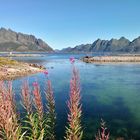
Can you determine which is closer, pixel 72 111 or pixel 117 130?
pixel 72 111

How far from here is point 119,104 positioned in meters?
38.7

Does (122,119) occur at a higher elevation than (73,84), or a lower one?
lower

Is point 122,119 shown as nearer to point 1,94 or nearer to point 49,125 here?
point 49,125

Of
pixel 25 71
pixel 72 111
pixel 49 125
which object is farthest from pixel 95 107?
pixel 25 71

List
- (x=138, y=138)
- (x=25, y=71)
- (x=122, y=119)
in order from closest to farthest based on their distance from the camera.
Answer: (x=138, y=138), (x=122, y=119), (x=25, y=71)

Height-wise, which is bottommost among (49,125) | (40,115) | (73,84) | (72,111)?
(49,125)

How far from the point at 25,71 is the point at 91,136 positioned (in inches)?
2370

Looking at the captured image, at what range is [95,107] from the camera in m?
36.8

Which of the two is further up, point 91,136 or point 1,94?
point 1,94

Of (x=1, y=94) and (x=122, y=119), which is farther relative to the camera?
(x=122, y=119)

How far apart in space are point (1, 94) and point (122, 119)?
2200 centimetres

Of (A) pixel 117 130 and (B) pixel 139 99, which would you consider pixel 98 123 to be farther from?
(B) pixel 139 99

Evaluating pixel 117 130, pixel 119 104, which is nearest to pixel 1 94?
pixel 117 130

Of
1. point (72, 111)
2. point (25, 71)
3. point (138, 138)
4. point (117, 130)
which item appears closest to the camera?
point (72, 111)
